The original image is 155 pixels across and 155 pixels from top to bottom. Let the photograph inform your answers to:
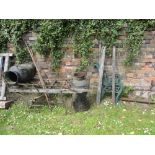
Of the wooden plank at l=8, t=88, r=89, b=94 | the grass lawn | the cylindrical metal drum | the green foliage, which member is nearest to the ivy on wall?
the cylindrical metal drum

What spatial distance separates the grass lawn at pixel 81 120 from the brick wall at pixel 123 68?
0.45 meters

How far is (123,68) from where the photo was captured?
285 inches

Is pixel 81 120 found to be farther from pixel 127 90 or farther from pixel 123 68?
pixel 123 68

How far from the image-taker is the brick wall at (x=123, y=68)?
23.2 feet

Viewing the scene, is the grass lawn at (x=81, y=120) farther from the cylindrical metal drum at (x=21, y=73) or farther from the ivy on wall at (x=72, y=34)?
the ivy on wall at (x=72, y=34)

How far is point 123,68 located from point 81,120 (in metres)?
1.51

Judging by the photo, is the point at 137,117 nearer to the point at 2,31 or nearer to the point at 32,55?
the point at 32,55

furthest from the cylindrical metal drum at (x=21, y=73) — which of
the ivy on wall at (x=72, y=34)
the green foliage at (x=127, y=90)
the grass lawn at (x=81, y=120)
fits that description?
the green foliage at (x=127, y=90)

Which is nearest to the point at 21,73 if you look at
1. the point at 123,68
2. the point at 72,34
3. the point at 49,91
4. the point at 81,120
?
the point at 49,91

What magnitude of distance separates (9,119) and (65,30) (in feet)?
7.07

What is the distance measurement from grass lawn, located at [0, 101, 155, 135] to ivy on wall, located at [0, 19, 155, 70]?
101 centimetres

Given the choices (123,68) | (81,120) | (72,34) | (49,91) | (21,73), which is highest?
(72,34)

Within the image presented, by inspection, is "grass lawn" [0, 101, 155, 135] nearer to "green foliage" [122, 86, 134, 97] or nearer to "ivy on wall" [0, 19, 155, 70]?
"green foliage" [122, 86, 134, 97]

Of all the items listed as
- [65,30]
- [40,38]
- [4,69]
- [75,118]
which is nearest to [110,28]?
[65,30]
